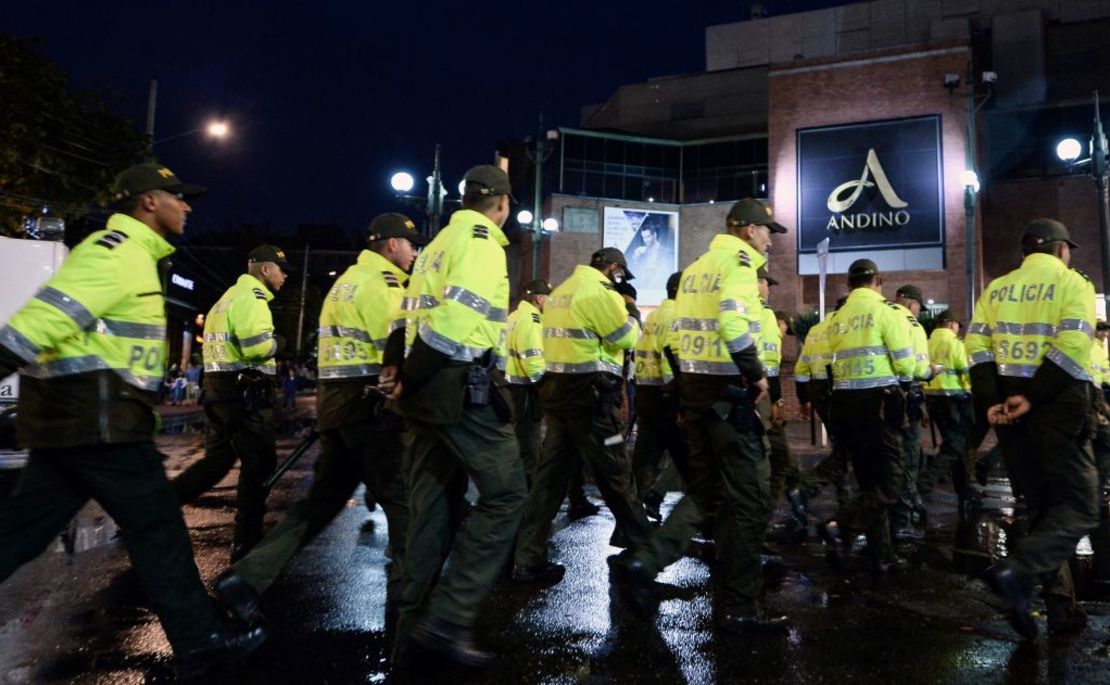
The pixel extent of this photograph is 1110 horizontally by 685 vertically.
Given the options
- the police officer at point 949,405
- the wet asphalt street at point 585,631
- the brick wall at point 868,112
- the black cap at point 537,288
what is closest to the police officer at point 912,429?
the police officer at point 949,405

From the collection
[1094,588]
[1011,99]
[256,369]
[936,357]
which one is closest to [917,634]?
[1094,588]

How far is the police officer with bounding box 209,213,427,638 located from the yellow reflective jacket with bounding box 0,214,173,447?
111 cm

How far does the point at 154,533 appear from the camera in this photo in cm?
315

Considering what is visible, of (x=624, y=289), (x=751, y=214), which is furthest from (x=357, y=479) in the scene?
(x=624, y=289)

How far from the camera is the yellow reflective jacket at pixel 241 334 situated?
18.1 feet

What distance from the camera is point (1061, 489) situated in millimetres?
4105

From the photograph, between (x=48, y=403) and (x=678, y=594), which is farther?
(x=678, y=594)

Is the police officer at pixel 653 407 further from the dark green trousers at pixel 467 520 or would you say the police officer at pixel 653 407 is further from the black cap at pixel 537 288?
the dark green trousers at pixel 467 520

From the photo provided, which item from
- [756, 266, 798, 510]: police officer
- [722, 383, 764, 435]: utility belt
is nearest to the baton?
[722, 383, 764, 435]: utility belt

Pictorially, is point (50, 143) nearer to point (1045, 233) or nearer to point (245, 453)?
point (245, 453)

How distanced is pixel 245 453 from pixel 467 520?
107 inches

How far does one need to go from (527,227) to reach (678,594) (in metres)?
23.3

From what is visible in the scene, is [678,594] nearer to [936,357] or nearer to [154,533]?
[154,533]

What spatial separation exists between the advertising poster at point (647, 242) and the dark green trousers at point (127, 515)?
29223mm
